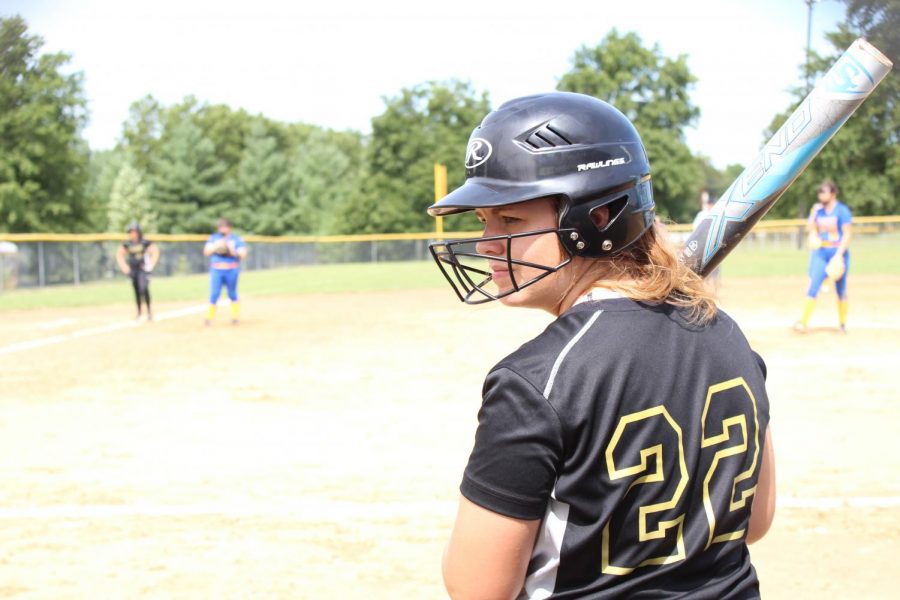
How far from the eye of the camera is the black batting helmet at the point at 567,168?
1.82 m

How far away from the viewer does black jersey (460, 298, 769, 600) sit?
157 cm

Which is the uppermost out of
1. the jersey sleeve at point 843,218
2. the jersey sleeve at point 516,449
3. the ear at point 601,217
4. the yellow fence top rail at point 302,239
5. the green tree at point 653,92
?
the green tree at point 653,92

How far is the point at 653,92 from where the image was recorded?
75.3m

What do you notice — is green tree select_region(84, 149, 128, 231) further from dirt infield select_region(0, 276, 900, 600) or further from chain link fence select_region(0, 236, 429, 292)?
dirt infield select_region(0, 276, 900, 600)

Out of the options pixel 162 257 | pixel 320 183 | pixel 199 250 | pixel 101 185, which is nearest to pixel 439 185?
pixel 162 257

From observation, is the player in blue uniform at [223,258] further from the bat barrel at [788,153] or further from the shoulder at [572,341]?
the shoulder at [572,341]

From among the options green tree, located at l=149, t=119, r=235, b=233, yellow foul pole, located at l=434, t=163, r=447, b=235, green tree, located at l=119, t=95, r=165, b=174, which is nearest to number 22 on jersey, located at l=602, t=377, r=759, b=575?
yellow foul pole, located at l=434, t=163, r=447, b=235

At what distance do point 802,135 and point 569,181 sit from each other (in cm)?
68

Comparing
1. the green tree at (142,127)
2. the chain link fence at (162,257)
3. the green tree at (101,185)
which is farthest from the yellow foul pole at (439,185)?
the green tree at (142,127)

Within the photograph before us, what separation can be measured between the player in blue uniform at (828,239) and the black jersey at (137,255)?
1288cm

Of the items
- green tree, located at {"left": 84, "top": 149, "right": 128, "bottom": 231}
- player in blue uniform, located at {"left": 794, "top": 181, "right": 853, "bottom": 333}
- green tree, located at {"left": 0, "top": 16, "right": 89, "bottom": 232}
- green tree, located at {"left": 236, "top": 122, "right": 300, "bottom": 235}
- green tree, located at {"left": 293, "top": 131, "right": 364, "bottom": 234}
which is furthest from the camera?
green tree, located at {"left": 293, "top": 131, "right": 364, "bottom": 234}

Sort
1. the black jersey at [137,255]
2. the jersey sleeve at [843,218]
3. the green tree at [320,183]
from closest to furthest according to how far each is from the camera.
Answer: the jersey sleeve at [843,218]
the black jersey at [137,255]
the green tree at [320,183]

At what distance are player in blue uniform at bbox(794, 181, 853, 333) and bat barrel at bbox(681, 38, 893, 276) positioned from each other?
11.6 m

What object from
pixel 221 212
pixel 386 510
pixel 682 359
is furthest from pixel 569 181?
pixel 221 212
